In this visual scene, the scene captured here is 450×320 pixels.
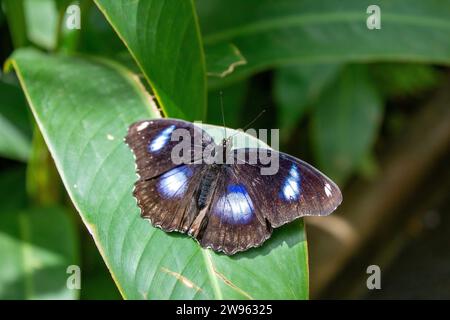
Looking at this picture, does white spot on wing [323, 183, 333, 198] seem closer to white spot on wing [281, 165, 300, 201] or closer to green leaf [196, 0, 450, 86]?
white spot on wing [281, 165, 300, 201]

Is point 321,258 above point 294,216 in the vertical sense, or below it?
below

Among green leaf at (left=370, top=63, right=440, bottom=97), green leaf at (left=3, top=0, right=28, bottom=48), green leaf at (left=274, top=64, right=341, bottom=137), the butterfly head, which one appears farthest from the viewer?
green leaf at (left=370, top=63, right=440, bottom=97)

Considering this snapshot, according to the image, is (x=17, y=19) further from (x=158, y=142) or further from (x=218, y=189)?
(x=218, y=189)

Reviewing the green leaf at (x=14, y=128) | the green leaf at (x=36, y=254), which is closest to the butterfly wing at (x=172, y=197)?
the green leaf at (x=36, y=254)

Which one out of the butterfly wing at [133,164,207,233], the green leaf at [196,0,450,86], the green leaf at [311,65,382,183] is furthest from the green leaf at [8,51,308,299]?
the green leaf at [311,65,382,183]

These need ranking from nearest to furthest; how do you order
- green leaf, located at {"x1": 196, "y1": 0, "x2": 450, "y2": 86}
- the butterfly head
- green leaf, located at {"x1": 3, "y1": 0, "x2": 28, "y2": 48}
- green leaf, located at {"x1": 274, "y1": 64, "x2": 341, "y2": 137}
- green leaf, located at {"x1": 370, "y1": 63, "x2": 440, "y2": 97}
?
the butterfly head < green leaf, located at {"x1": 3, "y1": 0, "x2": 28, "y2": 48} < green leaf, located at {"x1": 196, "y1": 0, "x2": 450, "y2": 86} < green leaf, located at {"x1": 274, "y1": 64, "x2": 341, "y2": 137} < green leaf, located at {"x1": 370, "y1": 63, "x2": 440, "y2": 97}

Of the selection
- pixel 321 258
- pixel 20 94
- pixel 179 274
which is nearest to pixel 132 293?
pixel 179 274
